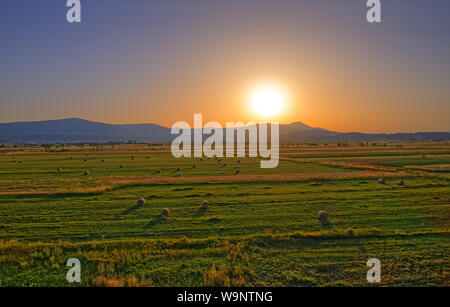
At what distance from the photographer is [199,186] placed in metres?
29.0

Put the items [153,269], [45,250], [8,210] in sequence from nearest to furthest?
[153,269]
[45,250]
[8,210]

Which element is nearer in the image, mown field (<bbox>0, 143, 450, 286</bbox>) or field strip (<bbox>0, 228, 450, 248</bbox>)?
mown field (<bbox>0, 143, 450, 286</bbox>)

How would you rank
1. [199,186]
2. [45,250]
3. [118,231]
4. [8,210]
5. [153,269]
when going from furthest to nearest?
[199,186] → [8,210] → [118,231] → [45,250] → [153,269]

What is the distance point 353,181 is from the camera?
3059 centimetres

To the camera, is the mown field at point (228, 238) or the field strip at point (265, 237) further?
the field strip at point (265, 237)
